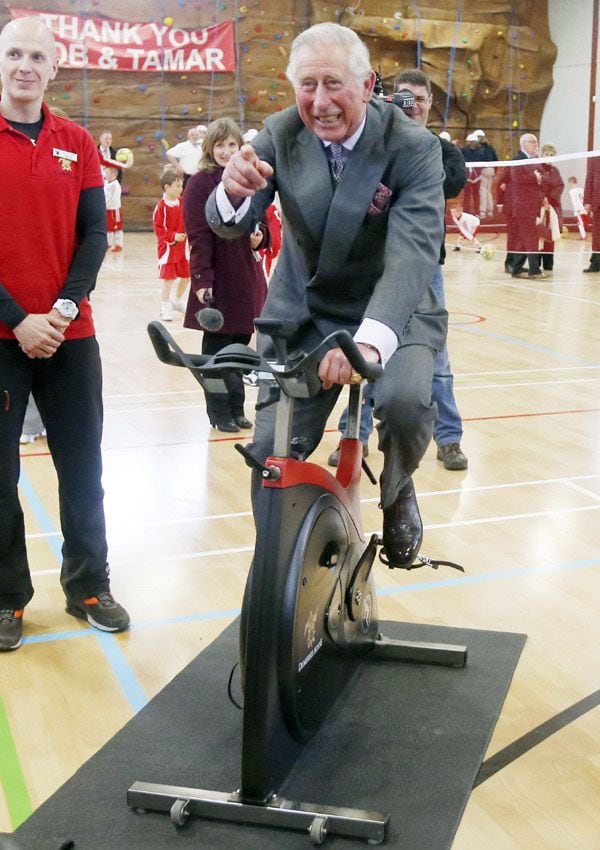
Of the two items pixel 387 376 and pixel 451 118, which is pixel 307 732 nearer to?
pixel 387 376

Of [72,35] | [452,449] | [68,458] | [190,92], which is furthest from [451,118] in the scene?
[68,458]

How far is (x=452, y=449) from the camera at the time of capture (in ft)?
18.2

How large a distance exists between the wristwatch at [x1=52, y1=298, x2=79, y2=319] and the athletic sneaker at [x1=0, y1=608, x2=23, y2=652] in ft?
3.34

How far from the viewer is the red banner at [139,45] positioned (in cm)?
1853

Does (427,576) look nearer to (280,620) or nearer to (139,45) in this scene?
(280,620)

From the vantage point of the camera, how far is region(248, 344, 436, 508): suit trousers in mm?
2939

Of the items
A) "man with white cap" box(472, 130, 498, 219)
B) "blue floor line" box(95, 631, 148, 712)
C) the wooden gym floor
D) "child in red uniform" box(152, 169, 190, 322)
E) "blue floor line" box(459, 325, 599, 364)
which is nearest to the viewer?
the wooden gym floor

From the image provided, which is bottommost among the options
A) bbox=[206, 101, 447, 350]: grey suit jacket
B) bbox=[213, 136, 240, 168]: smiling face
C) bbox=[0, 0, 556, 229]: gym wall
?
bbox=[206, 101, 447, 350]: grey suit jacket

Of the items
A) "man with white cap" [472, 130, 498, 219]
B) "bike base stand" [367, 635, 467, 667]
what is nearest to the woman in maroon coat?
"bike base stand" [367, 635, 467, 667]

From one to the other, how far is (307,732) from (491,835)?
0.53m

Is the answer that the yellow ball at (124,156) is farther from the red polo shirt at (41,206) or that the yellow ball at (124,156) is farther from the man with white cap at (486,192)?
the red polo shirt at (41,206)

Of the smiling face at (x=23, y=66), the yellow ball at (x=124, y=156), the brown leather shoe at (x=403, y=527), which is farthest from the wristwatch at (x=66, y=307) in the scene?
the yellow ball at (x=124, y=156)

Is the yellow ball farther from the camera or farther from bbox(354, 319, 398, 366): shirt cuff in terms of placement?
bbox(354, 319, 398, 366): shirt cuff

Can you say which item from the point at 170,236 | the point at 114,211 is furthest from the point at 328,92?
the point at 114,211
